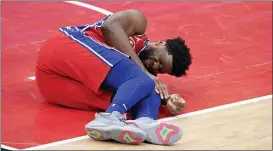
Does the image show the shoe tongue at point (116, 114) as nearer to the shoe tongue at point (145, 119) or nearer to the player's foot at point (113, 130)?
the player's foot at point (113, 130)

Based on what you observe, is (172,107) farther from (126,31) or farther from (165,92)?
(126,31)

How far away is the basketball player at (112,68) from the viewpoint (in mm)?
6008

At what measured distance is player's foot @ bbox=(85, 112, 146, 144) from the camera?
18.3 feet

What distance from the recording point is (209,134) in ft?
19.6

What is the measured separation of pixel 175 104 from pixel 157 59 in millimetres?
390

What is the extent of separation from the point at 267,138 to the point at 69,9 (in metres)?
3.77

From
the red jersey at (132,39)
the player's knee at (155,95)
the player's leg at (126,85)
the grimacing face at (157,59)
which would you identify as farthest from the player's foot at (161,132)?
the red jersey at (132,39)

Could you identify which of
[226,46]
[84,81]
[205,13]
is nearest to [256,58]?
[226,46]

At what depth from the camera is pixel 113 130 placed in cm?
558

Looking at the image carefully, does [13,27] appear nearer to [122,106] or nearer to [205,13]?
[205,13]

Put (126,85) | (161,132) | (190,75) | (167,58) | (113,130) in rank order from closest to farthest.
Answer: (113,130), (161,132), (126,85), (167,58), (190,75)

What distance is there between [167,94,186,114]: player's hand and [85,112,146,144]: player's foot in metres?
0.70

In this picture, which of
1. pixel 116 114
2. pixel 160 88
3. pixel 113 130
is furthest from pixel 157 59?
pixel 113 130

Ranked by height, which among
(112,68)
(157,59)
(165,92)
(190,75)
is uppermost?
(112,68)
